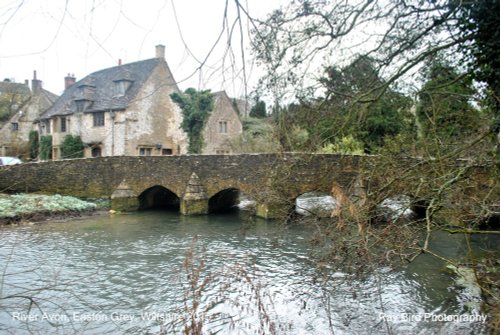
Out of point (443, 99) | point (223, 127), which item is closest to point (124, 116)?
point (223, 127)

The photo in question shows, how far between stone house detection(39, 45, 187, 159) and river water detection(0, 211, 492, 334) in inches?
621

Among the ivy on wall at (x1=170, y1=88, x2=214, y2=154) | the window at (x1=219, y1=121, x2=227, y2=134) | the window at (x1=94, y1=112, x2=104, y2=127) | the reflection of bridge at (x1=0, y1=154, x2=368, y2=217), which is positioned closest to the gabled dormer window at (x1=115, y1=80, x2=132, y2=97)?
the window at (x1=94, y1=112, x2=104, y2=127)

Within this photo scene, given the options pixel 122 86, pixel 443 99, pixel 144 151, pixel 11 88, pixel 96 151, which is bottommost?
pixel 443 99

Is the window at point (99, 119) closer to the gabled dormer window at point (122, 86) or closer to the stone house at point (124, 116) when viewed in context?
the stone house at point (124, 116)

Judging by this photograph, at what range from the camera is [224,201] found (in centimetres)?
2155

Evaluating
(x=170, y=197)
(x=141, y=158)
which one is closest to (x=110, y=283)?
(x=141, y=158)

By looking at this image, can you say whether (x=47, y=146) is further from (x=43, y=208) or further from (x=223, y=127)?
(x=43, y=208)

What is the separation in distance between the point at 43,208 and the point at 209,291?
11.6 metres

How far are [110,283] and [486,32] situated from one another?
821cm

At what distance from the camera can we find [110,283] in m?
8.29

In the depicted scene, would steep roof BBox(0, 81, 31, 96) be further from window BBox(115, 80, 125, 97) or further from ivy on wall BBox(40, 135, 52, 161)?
ivy on wall BBox(40, 135, 52, 161)

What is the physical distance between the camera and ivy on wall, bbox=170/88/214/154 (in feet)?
91.4

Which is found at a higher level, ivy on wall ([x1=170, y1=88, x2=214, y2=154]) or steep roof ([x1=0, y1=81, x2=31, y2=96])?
ivy on wall ([x1=170, y1=88, x2=214, y2=154])

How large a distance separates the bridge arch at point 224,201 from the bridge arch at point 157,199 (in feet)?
6.37
